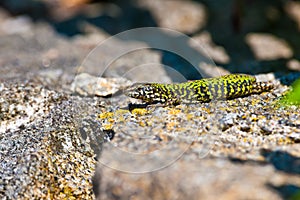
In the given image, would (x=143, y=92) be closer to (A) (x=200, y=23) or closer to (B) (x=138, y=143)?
(B) (x=138, y=143)

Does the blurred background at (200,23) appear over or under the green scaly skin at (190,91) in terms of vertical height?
over

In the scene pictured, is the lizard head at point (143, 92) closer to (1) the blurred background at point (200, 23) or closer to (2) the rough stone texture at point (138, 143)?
(2) the rough stone texture at point (138, 143)

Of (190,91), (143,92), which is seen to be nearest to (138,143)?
(143,92)

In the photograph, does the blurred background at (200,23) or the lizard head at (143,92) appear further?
the blurred background at (200,23)

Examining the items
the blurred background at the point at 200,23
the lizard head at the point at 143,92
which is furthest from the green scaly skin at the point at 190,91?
the blurred background at the point at 200,23

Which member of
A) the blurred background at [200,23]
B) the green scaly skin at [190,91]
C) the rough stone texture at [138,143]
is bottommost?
the rough stone texture at [138,143]

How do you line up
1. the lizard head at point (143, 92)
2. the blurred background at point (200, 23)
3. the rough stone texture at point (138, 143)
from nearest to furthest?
the rough stone texture at point (138, 143)
the lizard head at point (143, 92)
the blurred background at point (200, 23)
